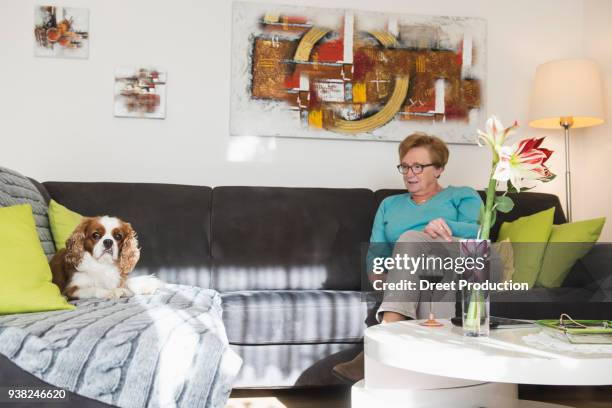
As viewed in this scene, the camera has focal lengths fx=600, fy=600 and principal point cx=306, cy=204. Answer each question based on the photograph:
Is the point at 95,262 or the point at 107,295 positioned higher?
the point at 95,262

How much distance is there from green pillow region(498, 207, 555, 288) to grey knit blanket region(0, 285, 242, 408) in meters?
1.40

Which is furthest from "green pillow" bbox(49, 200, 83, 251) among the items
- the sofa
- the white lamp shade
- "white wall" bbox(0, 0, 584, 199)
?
the white lamp shade

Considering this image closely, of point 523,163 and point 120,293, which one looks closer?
point 523,163

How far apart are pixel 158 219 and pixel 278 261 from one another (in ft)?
1.84

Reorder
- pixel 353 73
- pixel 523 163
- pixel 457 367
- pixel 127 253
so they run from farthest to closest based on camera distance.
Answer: pixel 353 73, pixel 127 253, pixel 523 163, pixel 457 367

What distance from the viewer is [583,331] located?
1.39m

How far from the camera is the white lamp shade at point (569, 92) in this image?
308 centimetres

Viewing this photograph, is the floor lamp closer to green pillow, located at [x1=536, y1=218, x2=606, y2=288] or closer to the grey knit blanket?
green pillow, located at [x1=536, y1=218, x2=606, y2=288]

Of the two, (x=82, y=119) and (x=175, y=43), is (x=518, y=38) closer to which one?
(x=175, y=43)

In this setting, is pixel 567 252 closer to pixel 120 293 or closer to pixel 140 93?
pixel 120 293

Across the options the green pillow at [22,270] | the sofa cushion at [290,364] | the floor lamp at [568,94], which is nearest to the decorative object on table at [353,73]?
the floor lamp at [568,94]

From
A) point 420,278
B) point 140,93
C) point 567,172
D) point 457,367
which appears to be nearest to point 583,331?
point 457,367

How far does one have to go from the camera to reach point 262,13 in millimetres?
3197

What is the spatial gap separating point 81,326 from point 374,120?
216cm
